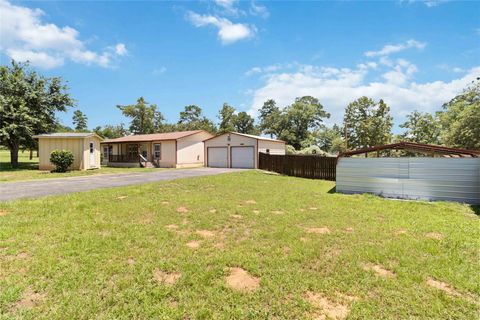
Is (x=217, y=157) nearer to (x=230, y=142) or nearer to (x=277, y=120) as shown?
(x=230, y=142)

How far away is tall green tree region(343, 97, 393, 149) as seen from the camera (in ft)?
122

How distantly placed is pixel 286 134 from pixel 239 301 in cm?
4350

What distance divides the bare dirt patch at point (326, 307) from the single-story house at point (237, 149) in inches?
734

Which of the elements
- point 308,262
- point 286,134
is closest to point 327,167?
point 308,262

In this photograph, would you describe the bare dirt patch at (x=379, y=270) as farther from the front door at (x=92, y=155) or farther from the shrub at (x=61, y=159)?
the front door at (x=92, y=155)

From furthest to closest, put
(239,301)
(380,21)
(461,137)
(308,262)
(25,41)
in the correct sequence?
(461,137) → (25,41) → (380,21) → (308,262) → (239,301)

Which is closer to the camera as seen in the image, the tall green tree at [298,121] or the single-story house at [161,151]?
the single-story house at [161,151]

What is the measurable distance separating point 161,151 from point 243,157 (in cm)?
872

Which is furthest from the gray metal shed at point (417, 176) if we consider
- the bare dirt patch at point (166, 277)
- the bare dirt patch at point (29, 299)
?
the bare dirt patch at point (29, 299)

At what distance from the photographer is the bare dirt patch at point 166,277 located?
3.24m

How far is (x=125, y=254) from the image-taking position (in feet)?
13.1

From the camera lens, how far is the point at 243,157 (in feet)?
73.5

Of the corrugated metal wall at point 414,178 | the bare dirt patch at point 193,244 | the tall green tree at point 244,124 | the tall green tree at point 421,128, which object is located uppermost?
the tall green tree at point 244,124

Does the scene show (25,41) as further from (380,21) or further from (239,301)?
(380,21)
